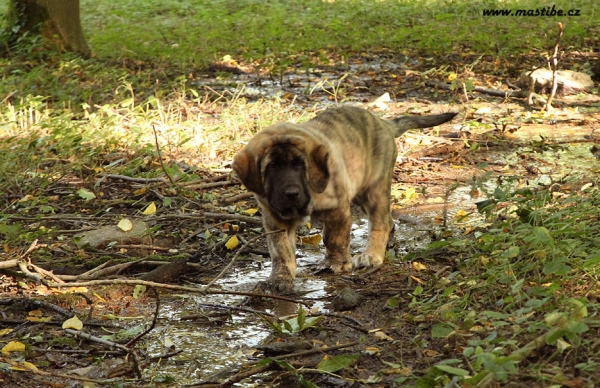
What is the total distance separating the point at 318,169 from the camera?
538 centimetres

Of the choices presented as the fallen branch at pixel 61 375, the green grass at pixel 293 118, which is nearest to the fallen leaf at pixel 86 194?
the green grass at pixel 293 118

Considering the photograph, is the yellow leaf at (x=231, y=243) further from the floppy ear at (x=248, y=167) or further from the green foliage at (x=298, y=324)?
the green foliage at (x=298, y=324)

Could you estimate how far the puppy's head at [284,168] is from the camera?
5.25m

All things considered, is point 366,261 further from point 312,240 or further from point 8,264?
point 8,264

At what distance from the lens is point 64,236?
21.1ft

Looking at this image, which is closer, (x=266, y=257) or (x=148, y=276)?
(x=148, y=276)

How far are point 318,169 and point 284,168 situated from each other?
234 millimetres

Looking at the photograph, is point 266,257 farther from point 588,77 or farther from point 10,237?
point 588,77

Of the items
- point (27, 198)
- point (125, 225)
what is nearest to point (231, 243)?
point (125, 225)

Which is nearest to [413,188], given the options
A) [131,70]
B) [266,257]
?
[266,257]

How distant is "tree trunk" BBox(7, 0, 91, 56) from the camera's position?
13.3 m

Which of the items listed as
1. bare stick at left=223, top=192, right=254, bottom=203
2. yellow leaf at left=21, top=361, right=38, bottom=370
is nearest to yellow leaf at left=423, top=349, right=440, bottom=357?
yellow leaf at left=21, top=361, right=38, bottom=370

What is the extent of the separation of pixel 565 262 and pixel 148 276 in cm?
272

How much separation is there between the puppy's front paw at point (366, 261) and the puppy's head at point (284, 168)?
636 mm
